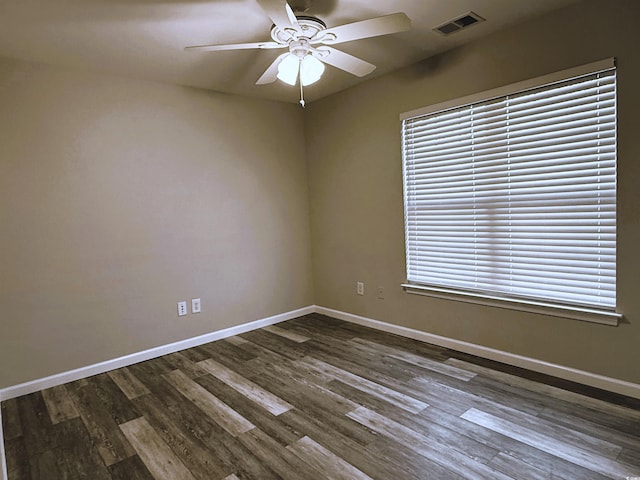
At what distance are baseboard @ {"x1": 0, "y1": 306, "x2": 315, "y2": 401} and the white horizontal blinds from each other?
5.70ft

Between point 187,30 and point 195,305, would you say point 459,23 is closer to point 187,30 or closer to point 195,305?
point 187,30

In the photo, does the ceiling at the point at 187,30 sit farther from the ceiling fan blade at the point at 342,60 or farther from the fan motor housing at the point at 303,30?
the ceiling fan blade at the point at 342,60

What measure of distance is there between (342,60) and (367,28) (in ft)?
1.49

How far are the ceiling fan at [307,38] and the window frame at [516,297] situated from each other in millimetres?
896

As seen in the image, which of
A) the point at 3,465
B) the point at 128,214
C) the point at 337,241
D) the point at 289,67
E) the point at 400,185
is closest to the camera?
the point at 3,465

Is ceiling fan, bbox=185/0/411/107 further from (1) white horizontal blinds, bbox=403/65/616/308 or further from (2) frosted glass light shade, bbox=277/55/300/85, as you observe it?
(1) white horizontal blinds, bbox=403/65/616/308

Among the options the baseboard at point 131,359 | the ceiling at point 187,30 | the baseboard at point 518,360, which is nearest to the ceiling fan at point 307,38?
the ceiling at point 187,30

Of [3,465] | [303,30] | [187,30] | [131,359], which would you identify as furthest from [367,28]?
[131,359]

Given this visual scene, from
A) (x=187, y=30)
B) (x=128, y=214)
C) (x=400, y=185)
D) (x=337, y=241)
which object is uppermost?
(x=187, y=30)

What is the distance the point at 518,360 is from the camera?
2.83 metres

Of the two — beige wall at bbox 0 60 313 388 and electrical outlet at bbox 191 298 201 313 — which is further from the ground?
beige wall at bbox 0 60 313 388

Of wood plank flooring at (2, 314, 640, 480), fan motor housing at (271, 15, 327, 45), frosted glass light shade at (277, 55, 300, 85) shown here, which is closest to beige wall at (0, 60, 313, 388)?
wood plank flooring at (2, 314, 640, 480)

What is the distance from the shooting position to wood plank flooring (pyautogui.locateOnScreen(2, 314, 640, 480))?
186cm

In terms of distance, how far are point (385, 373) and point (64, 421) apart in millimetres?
2139
